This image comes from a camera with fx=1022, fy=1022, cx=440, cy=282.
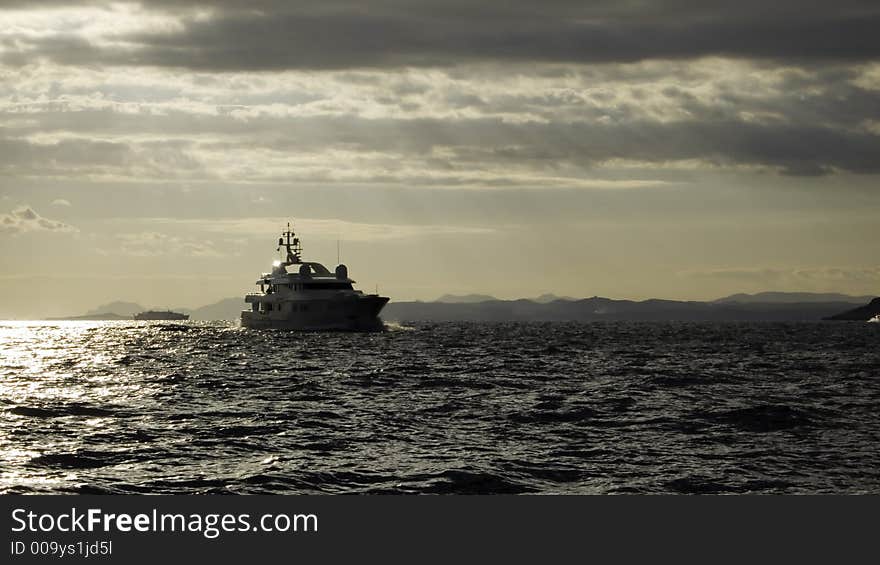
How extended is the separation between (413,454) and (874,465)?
982 centimetres

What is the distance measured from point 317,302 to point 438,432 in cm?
9688

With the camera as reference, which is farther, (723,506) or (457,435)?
(457,435)

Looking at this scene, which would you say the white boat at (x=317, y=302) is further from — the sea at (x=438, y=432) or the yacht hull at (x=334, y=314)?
the sea at (x=438, y=432)

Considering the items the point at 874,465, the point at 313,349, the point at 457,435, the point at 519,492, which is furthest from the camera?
the point at 313,349

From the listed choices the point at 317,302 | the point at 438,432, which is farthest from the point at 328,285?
the point at 438,432

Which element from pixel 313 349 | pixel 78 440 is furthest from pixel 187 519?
pixel 313 349

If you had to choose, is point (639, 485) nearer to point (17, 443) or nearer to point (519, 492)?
point (519, 492)

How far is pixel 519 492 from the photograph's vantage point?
1847 cm

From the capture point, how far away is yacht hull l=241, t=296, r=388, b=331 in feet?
395

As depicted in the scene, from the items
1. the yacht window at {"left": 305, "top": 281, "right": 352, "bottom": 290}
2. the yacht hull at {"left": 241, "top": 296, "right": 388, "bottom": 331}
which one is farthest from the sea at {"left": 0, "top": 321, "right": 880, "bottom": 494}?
the yacht window at {"left": 305, "top": 281, "right": 352, "bottom": 290}

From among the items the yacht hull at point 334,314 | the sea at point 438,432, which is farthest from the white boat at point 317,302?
the sea at point 438,432

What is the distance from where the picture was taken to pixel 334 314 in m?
121

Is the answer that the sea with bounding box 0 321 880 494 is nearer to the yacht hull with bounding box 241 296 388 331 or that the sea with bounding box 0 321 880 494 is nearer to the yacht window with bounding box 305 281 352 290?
the yacht hull with bounding box 241 296 388 331

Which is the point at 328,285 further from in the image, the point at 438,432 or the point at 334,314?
the point at 438,432
